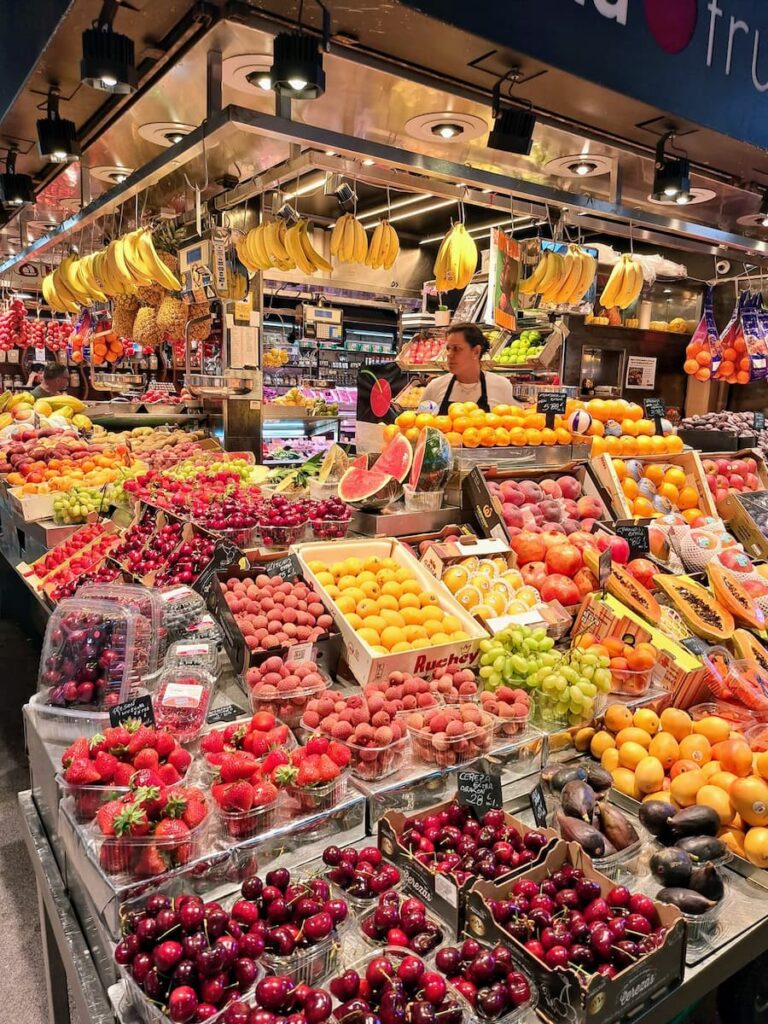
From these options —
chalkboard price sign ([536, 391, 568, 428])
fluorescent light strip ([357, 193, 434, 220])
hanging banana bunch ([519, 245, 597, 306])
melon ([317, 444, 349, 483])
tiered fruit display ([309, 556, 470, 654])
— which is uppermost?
fluorescent light strip ([357, 193, 434, 220])

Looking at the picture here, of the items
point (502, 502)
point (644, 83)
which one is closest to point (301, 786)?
point (502, 502)

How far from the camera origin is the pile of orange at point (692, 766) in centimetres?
175

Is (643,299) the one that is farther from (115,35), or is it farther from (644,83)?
(115,35)

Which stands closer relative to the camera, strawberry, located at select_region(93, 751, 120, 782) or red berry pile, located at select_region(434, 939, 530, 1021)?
red berry pile, located at select_region(434, 939, 530, 1021)

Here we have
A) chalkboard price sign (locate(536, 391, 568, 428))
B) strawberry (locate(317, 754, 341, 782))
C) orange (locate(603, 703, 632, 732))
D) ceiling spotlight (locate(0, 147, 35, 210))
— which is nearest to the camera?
strawberry (locate(317, 754, 341, 782))

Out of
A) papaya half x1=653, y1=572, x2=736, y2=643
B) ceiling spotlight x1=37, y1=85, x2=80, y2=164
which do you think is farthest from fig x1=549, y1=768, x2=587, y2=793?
ceiling spotlight x1=37, y1=85, x2=80, y2=164

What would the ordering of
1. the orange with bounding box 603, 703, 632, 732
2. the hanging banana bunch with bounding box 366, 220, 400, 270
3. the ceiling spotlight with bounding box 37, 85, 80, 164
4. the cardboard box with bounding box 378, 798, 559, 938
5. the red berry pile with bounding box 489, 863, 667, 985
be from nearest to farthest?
the red berry pile with bounding box 489, 863, 667, 985 → the cardboard box with bounding box 378, 798, 559, 938 → the orange with bounding box 603, 703, 632, 732 → the ceiling spotlight with bounding box 37, 85, 80, 164 → the hanging banana bunch with bounding box 366, 220, 400, 270

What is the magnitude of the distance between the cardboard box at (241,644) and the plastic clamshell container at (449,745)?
1.67ft

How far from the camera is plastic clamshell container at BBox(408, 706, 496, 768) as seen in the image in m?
1.82

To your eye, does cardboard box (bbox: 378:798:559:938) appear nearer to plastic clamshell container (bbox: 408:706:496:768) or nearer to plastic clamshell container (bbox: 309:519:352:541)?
plastic clamshell container (bbox: 408:706:496:768)

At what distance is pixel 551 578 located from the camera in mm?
2768

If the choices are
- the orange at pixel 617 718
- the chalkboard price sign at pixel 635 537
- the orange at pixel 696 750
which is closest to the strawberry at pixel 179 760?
the orange at pixel 617 718

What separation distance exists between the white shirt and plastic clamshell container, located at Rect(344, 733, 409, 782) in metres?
3.76

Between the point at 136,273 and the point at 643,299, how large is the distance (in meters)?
7.52
